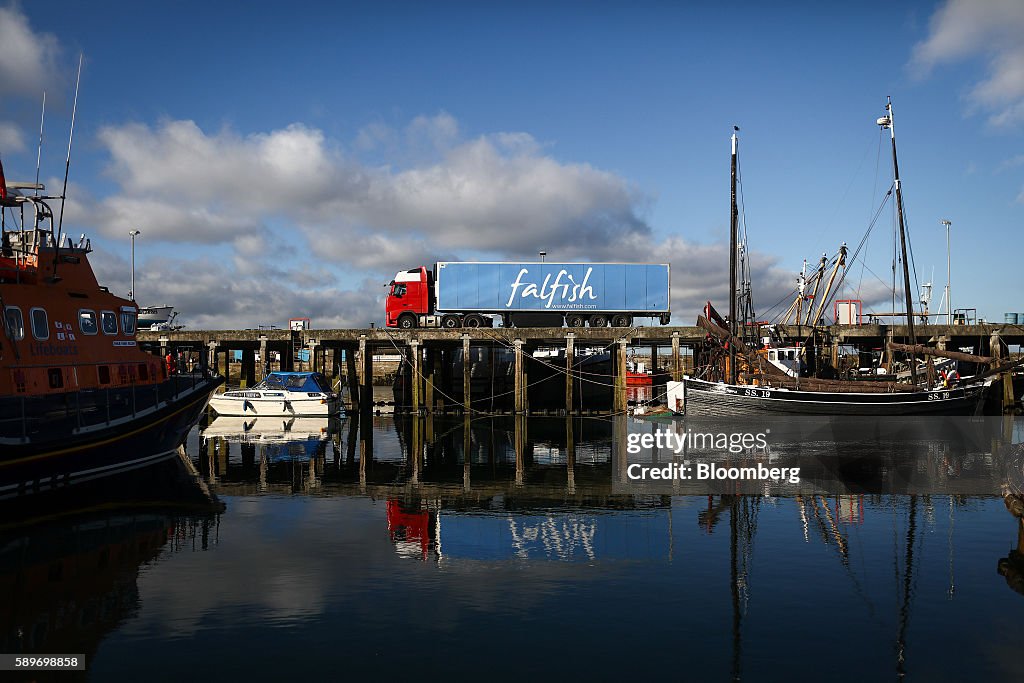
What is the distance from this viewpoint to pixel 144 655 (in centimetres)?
818

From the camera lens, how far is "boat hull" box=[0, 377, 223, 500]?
15656 mm

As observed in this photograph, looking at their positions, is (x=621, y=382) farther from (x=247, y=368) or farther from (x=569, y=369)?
(x=247, y=368)

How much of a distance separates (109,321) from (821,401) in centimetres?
2823

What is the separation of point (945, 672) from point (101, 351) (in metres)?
20.8

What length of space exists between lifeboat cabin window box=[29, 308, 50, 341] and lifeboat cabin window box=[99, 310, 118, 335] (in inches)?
78.4

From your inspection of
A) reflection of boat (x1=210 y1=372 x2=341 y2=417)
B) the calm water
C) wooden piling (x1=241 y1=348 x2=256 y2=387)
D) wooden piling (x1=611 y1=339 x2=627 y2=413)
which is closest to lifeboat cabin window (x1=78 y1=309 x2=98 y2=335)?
the calm water

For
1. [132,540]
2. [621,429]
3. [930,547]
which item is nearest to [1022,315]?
[621,429]

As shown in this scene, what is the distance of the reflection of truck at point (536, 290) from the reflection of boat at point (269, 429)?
10808 mm

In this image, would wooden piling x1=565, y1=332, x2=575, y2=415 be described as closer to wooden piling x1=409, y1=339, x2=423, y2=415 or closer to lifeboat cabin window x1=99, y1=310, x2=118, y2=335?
wooden piling x1=409, y1=339, x2=423, y2=415

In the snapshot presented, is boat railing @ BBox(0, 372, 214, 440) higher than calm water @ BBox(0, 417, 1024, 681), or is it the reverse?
boat railing @ BBox(0, 372, 214, 440)

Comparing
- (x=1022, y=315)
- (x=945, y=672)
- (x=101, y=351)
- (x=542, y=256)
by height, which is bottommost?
(x=945, y=672)

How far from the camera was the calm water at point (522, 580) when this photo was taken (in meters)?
8.15

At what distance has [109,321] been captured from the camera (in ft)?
68.9

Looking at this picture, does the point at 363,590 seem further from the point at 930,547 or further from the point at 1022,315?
the point at 1022,315
